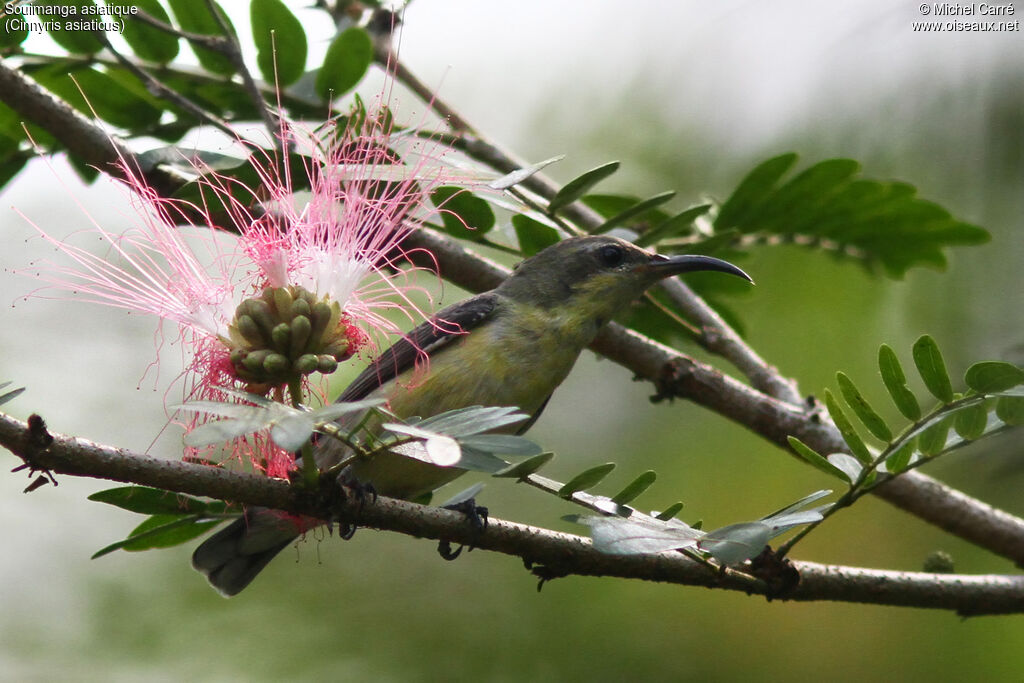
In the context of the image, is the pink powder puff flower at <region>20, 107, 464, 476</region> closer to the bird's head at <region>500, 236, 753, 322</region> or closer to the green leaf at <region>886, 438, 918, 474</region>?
the bird's head at <region>500, 236, 753, 322</region>

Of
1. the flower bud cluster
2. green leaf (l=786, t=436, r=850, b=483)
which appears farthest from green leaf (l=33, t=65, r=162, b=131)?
green leaf (l=786, t=436, r=850, b=483)

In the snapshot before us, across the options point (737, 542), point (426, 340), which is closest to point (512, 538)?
point (737, 542)

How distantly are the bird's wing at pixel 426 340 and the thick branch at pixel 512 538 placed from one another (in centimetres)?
124

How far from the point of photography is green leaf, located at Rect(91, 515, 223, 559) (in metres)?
3.40

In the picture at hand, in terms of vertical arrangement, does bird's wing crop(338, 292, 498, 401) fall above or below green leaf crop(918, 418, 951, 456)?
below

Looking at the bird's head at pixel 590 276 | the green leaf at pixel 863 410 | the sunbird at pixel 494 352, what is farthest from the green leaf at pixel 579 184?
the green leaf at pixel 863 410

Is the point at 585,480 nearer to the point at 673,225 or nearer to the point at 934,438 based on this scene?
the point at 934,438

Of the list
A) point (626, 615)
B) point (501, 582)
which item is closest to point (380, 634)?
point (501, 582)

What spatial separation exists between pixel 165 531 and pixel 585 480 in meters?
1.52

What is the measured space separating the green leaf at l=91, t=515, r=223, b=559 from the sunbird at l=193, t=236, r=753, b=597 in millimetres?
474

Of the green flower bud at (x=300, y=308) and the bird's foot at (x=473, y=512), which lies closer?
the green flower bud at (x=300, y=308)

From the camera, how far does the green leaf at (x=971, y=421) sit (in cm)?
290

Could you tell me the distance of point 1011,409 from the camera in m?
2.85

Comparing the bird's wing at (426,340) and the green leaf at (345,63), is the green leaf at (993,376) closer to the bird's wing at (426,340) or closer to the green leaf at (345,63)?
the bird's wing at (426,340)
